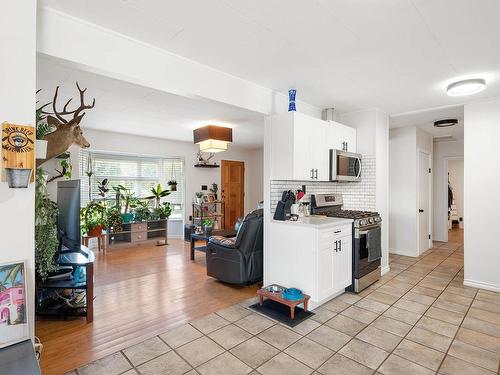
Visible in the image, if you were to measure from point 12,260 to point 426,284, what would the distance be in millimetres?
4489

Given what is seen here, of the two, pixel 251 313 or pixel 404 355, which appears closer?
pixel 404 355

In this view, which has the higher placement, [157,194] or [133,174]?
[133,174]

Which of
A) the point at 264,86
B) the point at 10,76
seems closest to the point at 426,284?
the point at 264,86

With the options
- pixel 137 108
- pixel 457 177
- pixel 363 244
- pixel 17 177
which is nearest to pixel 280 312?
pixel 363 244

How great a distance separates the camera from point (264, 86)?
330 centimetres

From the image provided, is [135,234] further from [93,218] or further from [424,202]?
[424,202]

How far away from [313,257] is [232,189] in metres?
5.46

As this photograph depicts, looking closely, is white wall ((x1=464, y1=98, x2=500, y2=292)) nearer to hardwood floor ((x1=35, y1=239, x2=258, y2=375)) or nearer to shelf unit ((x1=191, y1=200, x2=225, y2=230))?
hardwood floor ((x1=35, y1=239, x2=258, y2=375))

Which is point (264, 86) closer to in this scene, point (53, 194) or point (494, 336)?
point (494, 336)

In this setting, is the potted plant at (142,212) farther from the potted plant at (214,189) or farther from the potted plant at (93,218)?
the potted plant at (214,189)

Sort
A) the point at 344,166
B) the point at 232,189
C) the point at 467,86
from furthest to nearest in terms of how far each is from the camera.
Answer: the point at 232,189
the point at 344,166
the point at 467,86

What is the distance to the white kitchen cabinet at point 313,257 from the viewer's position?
295 cm

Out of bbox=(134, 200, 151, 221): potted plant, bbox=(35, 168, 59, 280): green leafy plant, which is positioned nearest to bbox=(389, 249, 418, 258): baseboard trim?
bbox=(134, 200, 151, 221): potted plant

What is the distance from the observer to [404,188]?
5.42 metres
